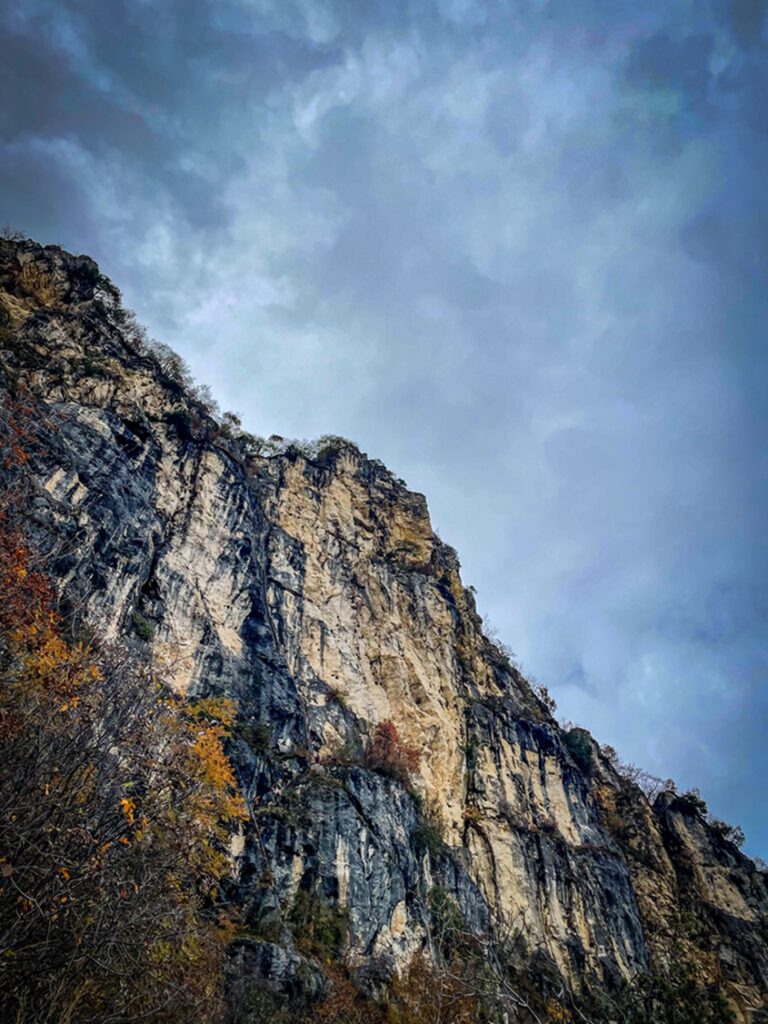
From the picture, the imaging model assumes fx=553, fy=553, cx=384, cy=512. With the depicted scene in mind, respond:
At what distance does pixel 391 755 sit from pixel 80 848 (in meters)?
25.5

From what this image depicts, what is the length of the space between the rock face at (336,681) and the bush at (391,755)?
0.75 metres

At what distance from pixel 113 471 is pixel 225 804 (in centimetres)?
1589

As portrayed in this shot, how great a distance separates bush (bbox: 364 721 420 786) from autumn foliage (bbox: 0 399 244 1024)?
1750cm

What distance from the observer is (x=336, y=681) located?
34.4 m

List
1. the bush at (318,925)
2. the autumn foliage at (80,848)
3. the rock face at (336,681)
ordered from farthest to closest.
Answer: the rock face at (336,681), the bush at (318,925), the autumn foliage at (80,848)

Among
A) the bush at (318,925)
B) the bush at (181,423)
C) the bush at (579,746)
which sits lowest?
the bush at (318,925)

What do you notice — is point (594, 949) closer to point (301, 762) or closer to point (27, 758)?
point (301, 762)

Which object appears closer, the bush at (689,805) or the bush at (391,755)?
the bush at (391,755)

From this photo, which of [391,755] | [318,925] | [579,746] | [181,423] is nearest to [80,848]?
[318,925]

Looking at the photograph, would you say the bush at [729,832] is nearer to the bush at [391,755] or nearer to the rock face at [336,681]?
the rock face at [336,681]

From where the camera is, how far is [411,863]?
86.7ft

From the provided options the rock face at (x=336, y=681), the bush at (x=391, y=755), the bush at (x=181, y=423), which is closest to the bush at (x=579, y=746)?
the rock face at (x=336, y=681)

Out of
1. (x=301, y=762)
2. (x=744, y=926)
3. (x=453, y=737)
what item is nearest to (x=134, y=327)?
(x=301, y=762)

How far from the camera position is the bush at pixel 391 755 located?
30041mm
